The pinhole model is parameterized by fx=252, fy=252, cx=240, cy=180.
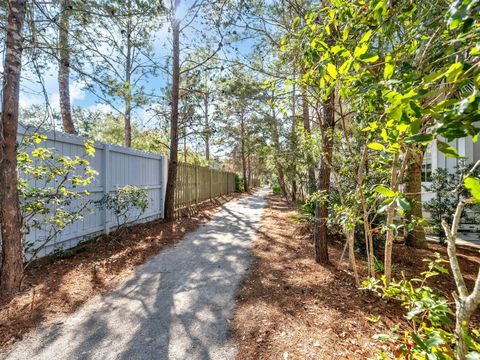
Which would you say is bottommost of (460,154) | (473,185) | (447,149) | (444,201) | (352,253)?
(352,253)

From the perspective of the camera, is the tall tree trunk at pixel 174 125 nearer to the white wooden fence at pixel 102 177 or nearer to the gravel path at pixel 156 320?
the white wooden fence at pixel 102 177

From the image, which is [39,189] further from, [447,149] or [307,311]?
[447,149]

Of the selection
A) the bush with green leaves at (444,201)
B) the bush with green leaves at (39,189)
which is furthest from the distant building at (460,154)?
the bush with green leaves at (39,189)

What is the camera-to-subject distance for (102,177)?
17.6 feet

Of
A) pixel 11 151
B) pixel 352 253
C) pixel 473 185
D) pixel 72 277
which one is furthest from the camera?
pixel 72 277

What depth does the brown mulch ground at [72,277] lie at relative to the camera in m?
2.57

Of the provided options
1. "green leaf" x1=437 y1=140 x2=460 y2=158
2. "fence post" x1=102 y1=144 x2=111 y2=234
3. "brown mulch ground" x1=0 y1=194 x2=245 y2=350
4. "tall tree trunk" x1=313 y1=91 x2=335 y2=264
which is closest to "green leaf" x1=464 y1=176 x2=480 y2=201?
"green leaf" x1=437 y1=140 x2=460 y2=158

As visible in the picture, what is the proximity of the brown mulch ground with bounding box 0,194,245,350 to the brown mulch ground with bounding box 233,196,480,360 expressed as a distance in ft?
6.39

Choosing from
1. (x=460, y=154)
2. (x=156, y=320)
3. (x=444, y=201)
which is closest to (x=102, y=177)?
(x=156, y=320)

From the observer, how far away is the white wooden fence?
416 centimetres

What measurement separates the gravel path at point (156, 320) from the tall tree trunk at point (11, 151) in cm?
105

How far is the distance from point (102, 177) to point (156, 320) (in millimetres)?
3794

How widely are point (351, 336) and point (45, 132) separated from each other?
4881 mm

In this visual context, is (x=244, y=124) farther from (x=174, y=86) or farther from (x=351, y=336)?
(x=351, y=336)
